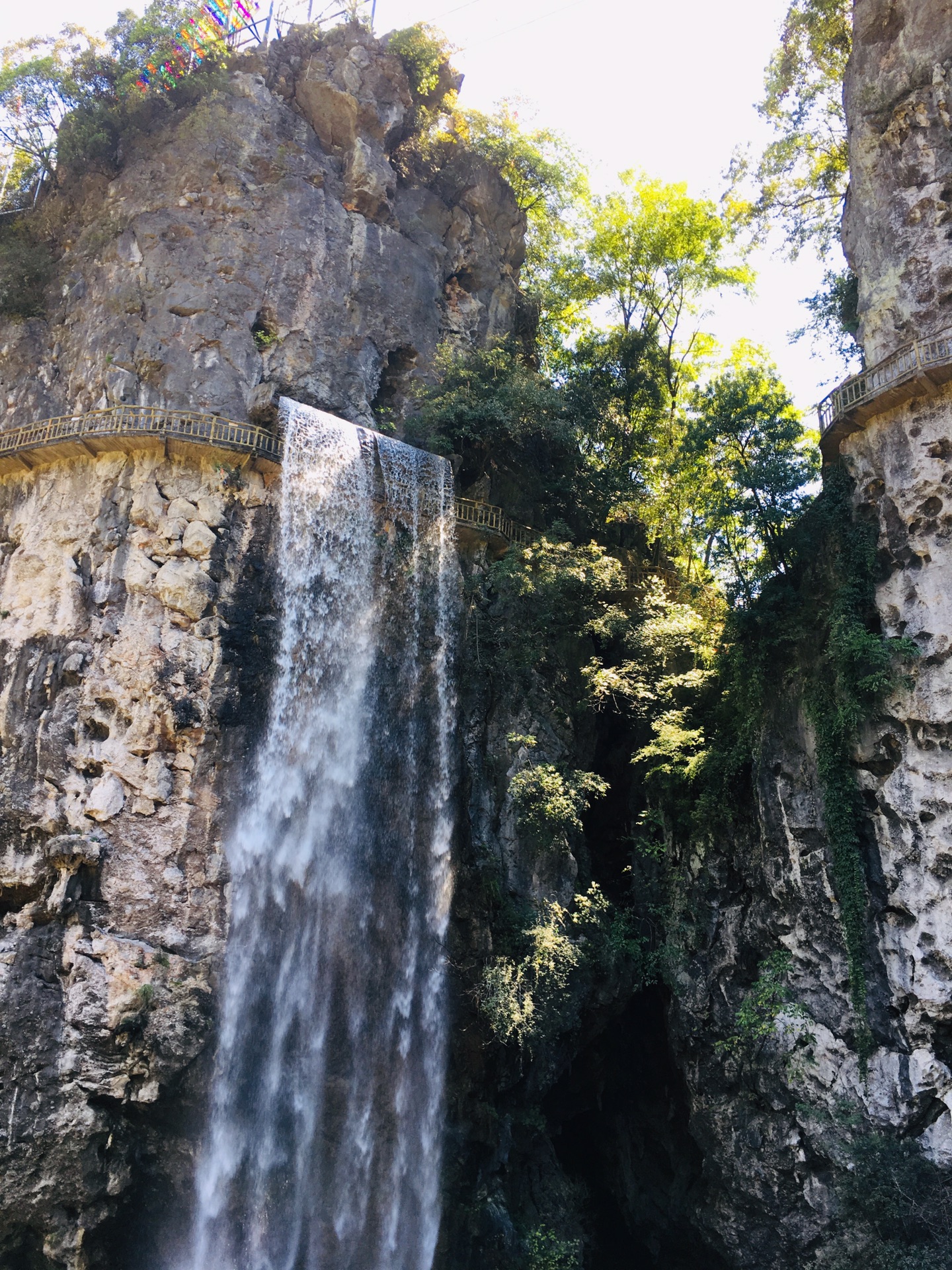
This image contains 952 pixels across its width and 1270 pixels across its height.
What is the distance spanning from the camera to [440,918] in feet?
58.1

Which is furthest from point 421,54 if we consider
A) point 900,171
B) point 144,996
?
point 144,996

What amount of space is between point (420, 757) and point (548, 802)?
8.27ft

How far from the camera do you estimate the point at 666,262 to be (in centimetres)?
2867

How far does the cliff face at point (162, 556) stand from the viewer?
14.6 meters

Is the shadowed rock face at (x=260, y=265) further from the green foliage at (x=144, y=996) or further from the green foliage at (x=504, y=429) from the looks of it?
the green foliage at (x=144, y=996)

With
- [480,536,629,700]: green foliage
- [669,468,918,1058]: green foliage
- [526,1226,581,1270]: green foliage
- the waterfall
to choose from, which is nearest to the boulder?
the waterfall

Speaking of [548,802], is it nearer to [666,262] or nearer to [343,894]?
[343,894]

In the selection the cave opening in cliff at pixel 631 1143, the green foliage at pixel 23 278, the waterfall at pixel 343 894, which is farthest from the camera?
the green foliage at pixel 23 278

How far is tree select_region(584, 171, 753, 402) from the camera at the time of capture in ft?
93.9

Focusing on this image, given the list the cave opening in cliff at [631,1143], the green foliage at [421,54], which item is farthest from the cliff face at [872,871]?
the green foliage at [421,54]

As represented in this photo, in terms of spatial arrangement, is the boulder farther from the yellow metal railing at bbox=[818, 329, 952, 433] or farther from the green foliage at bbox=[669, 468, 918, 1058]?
the yellow metal railing at bbox=[818, 329, 952, 433]

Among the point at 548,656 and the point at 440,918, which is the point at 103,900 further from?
the point at 548,656

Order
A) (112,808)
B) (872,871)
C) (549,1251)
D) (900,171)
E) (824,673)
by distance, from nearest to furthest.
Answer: (549,1251)
(872,871)
(112,808)
(824,673)
(900,171)

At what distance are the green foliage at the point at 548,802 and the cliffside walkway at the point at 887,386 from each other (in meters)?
7.57
